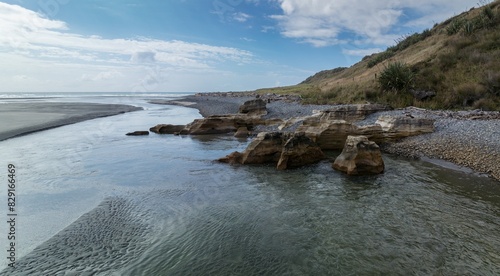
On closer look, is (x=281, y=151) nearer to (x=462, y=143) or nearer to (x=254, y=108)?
(x=462, y=143)

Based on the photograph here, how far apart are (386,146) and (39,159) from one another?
19842 millimetres

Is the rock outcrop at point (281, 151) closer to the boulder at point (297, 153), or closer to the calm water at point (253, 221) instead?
the boulder at point (297, 153)

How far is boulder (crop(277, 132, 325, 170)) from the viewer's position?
13617 mm

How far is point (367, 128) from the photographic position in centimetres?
1664

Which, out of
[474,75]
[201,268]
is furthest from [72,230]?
[474,75]

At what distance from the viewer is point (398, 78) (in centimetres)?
2636

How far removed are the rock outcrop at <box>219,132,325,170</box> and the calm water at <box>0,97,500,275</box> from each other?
3.06ft

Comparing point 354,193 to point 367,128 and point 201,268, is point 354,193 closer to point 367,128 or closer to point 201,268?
point 201,268

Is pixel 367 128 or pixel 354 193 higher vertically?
pixel 367 128

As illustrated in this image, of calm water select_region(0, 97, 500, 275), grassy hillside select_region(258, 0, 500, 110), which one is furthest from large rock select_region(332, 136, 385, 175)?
grassy hillside select_region(258, 0, 500, 110)

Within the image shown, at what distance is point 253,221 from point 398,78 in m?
24.2

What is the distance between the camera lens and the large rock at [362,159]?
12.2 metres

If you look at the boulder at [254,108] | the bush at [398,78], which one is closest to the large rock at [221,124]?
the boulder at [254,108]

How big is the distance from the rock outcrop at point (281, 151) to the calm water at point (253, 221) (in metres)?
0.93
